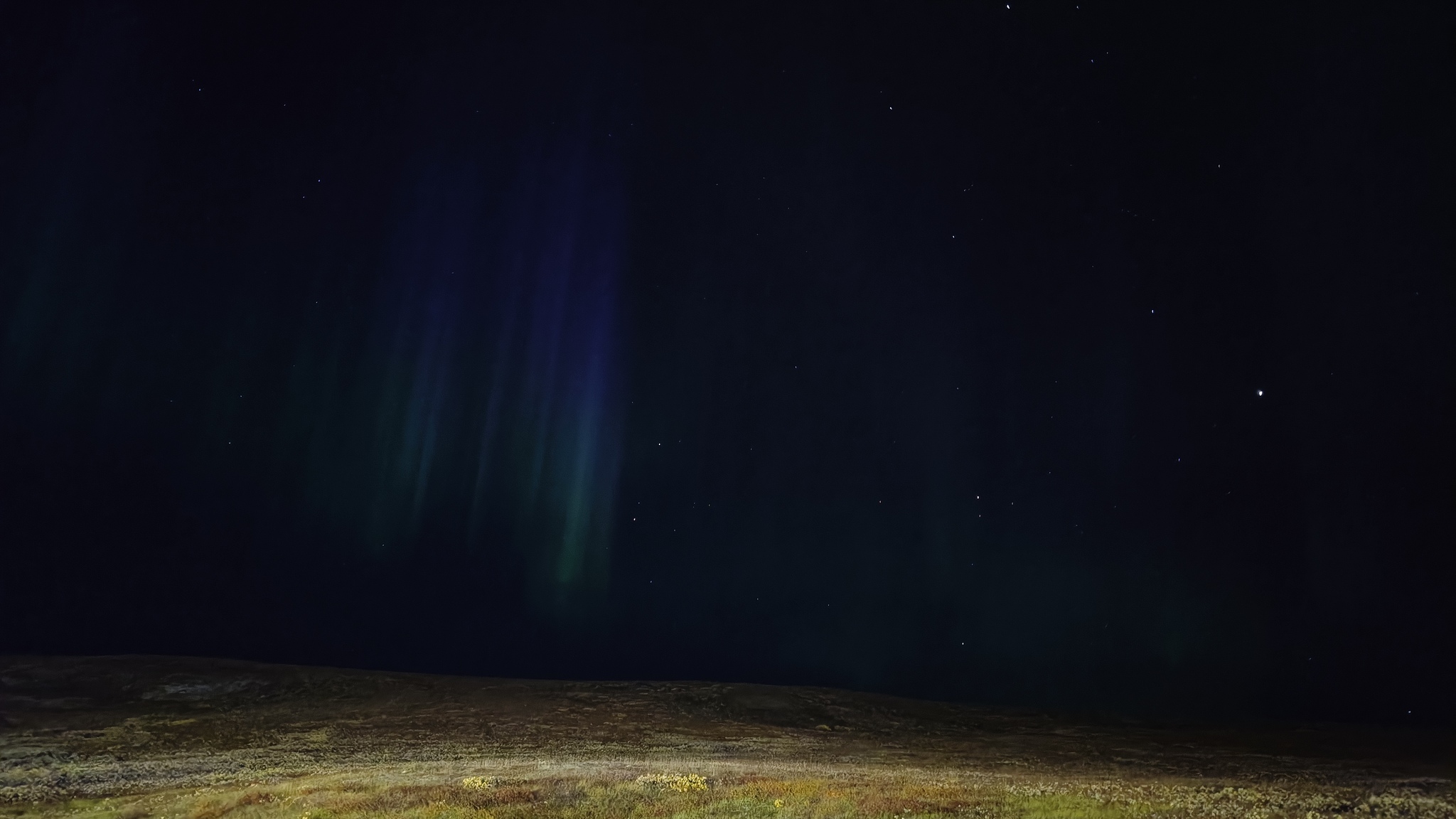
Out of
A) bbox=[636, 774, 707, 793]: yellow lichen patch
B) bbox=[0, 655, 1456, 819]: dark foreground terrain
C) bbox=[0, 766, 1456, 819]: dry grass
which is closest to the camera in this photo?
bbox=[0, 766, 1456, 819]: dry grass

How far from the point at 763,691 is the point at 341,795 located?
3218 cm

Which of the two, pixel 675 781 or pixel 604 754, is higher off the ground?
pixel 675 781

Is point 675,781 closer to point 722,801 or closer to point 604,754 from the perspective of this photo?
point 722,801

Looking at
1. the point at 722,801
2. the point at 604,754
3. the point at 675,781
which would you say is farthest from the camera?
the point at 604,754

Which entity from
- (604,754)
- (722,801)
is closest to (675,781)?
(722,801)

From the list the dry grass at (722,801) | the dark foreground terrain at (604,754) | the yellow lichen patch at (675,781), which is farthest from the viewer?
the yellow lichen patch at (675,781)

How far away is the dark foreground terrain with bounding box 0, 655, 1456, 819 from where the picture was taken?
20078 mm

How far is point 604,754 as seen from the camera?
102 feet

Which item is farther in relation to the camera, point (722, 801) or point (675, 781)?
point (675, 781)

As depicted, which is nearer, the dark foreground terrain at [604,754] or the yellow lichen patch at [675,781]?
the dark foreground terrain at [604,754]

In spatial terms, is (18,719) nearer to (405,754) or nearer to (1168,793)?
(405,754)

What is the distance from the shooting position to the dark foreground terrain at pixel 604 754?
2008cm

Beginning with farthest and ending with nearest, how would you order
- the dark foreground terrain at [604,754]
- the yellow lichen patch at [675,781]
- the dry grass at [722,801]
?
the yellow lichen patch at [675,781] → the dark foreground terrain at [604,754] → the dry grass at [722,801]

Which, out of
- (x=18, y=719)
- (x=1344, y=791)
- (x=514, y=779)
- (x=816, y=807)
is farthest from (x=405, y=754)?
(x=1344, y=791)
